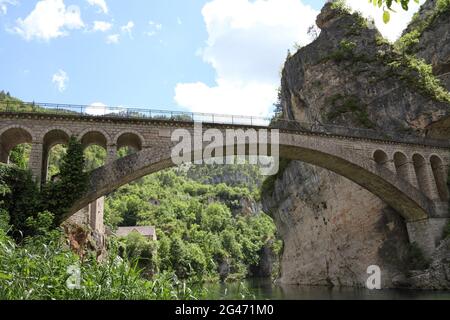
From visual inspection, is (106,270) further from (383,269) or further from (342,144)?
(383,269)

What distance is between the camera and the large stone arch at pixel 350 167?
20.2 m

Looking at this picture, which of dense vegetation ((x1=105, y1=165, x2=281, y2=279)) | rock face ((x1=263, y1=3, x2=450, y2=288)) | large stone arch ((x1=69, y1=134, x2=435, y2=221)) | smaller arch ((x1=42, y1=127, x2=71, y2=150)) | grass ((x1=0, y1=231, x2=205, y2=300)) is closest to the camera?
grass ((x1=0, y1=231, x2=205, y2=300))

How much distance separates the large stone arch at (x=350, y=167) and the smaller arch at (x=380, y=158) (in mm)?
1015

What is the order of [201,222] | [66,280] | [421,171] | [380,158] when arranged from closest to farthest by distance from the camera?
[66,280]
[380,158]
[421,171]
[201,222]

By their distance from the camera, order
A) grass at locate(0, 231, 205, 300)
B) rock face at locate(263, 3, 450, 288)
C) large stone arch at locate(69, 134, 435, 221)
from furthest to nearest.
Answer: rock face at locate(263, 3, 450, 288), large stone arch at locate(69, 134, 435, 221), grass at locate(0, 231, 205, 300)

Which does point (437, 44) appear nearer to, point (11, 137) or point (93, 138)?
point (93, 138)

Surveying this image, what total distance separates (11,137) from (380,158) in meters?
21.5

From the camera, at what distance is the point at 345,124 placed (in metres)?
31.0

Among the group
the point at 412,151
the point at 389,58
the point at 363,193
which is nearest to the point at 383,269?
the point at 363,193

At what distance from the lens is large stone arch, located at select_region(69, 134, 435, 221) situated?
20188mm

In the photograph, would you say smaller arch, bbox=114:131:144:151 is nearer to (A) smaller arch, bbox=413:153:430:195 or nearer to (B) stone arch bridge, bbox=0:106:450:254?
(B) stone arch bridge, bbox=0:106:450:254

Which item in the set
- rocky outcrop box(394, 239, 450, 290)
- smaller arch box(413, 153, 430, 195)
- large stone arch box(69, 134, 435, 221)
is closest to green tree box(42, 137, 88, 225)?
large stone arch box(69, 134, 435, 221)

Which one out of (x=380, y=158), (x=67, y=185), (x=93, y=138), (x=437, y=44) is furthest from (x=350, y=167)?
(x=437, y=44)

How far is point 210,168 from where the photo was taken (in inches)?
6304
